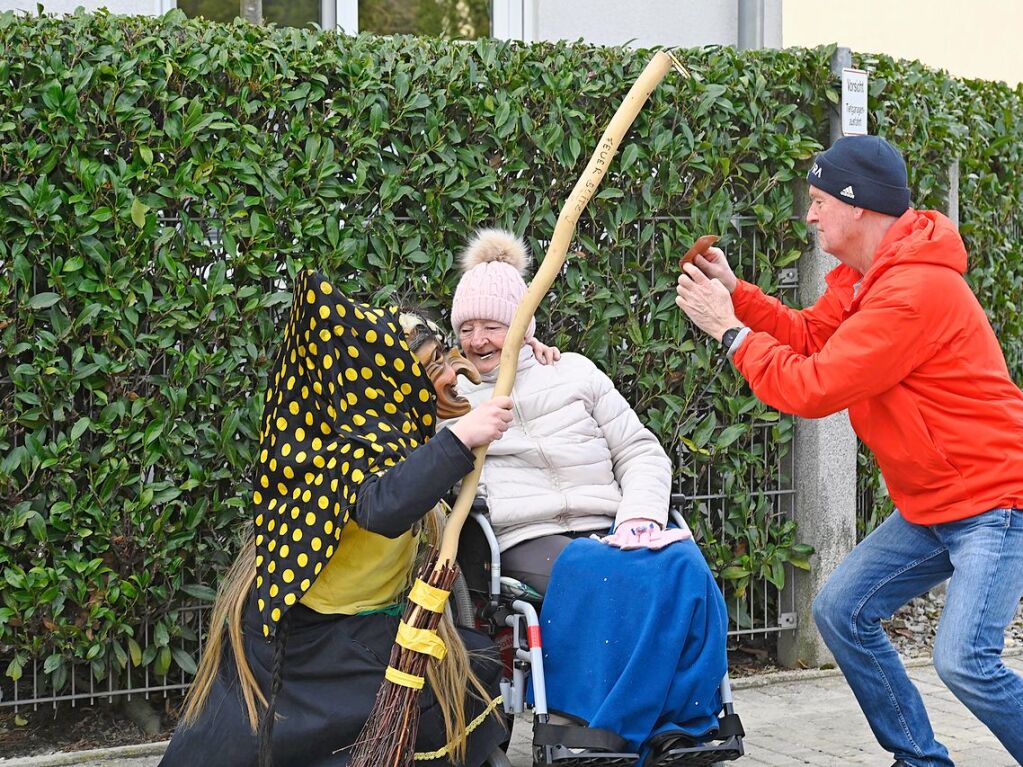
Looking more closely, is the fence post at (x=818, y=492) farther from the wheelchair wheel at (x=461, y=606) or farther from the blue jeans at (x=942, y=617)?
the wheelchair wheel at (x=461, y=606)

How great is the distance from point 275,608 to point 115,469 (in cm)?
132

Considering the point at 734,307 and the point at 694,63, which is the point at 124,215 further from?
the point at 694,63

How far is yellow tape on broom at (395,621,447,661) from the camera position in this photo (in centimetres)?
360

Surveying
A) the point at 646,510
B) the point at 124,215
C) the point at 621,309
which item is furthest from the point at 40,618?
the point at 621,309

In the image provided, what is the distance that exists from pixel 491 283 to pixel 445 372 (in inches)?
26.6

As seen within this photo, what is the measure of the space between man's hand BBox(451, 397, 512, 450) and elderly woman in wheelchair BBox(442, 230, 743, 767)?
645mm

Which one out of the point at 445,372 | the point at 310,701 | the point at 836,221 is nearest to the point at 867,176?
the point at 836,221

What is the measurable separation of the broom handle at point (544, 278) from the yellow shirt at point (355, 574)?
7.1 inches

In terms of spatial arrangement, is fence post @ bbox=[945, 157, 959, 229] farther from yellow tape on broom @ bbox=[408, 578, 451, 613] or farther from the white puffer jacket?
yellow tape on broom @ bbox=[408, 578, 451, 613]

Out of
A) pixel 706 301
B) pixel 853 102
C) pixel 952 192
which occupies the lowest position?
pixel 706 301

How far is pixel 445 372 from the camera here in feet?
12.9

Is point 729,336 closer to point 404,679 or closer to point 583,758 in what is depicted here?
point 583,758

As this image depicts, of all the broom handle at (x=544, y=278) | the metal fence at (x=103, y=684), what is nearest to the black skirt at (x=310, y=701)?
the broom handle at (x=544, y=278)

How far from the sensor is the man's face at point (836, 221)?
165 inches
